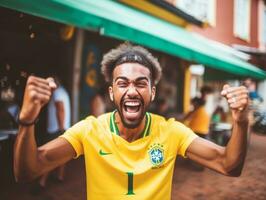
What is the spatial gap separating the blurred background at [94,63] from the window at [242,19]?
349 cm

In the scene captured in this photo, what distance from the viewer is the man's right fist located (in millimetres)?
1418

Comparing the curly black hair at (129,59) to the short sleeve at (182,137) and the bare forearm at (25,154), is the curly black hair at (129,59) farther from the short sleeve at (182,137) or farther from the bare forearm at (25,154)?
the bare forearm at (25,154)

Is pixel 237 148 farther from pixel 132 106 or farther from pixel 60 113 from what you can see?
pixel 60 113

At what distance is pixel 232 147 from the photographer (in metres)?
1.68

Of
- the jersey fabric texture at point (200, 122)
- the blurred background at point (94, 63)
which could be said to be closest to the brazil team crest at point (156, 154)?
the blurred background at point (94, 63)

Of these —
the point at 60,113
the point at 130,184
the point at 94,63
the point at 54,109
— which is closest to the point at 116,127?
the point at 130,184

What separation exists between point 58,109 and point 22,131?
347cm

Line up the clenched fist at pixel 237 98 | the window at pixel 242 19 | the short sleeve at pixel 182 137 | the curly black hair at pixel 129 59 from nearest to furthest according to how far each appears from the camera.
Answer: the clenched fist at pixel 237 98
the short sleeve at pixel 182 137
the curly black hair at pixel 129 59
the window at pixel 242 19

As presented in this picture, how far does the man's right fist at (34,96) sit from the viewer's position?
142cm

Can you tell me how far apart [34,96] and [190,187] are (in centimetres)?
443

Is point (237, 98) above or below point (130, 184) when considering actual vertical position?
above

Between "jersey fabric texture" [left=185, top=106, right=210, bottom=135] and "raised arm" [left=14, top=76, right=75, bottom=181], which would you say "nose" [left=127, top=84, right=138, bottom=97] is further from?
"jersey fabric texture" [left=185, top=106, right=210, bottom=135]

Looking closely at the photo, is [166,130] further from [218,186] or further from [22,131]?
[218,186]

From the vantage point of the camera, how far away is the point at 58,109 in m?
4.89
